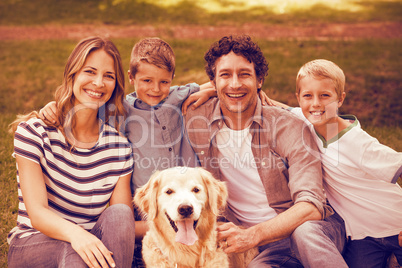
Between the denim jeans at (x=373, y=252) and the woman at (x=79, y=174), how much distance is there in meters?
1.86

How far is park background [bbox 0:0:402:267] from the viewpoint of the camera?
9.09m

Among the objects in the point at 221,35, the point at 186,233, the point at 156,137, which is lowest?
the point at 186,233

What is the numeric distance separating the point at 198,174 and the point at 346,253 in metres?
1.46

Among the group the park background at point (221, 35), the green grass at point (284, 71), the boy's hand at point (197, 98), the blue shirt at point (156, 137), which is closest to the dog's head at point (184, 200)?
the blue shirt at point (156, 137)

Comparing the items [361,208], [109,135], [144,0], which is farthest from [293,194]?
[144,0]

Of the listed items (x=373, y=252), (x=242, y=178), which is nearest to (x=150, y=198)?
(x=242, y=178)

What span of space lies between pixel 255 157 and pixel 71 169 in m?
1.59

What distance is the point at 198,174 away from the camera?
2861mm

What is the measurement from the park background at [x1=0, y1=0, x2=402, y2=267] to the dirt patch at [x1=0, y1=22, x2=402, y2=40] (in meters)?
0.04

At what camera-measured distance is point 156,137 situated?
3.42m

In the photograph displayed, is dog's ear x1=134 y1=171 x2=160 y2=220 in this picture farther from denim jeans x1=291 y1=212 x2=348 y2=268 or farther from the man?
denim jeans x1=291 y1=212 x2=348 y2=268

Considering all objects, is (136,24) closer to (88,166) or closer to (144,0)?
(144,0)

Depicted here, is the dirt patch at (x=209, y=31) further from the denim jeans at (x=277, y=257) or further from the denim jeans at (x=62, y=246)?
the denim jeans at (x=62, y=246)

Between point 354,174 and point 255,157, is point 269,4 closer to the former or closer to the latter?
point 255,157
